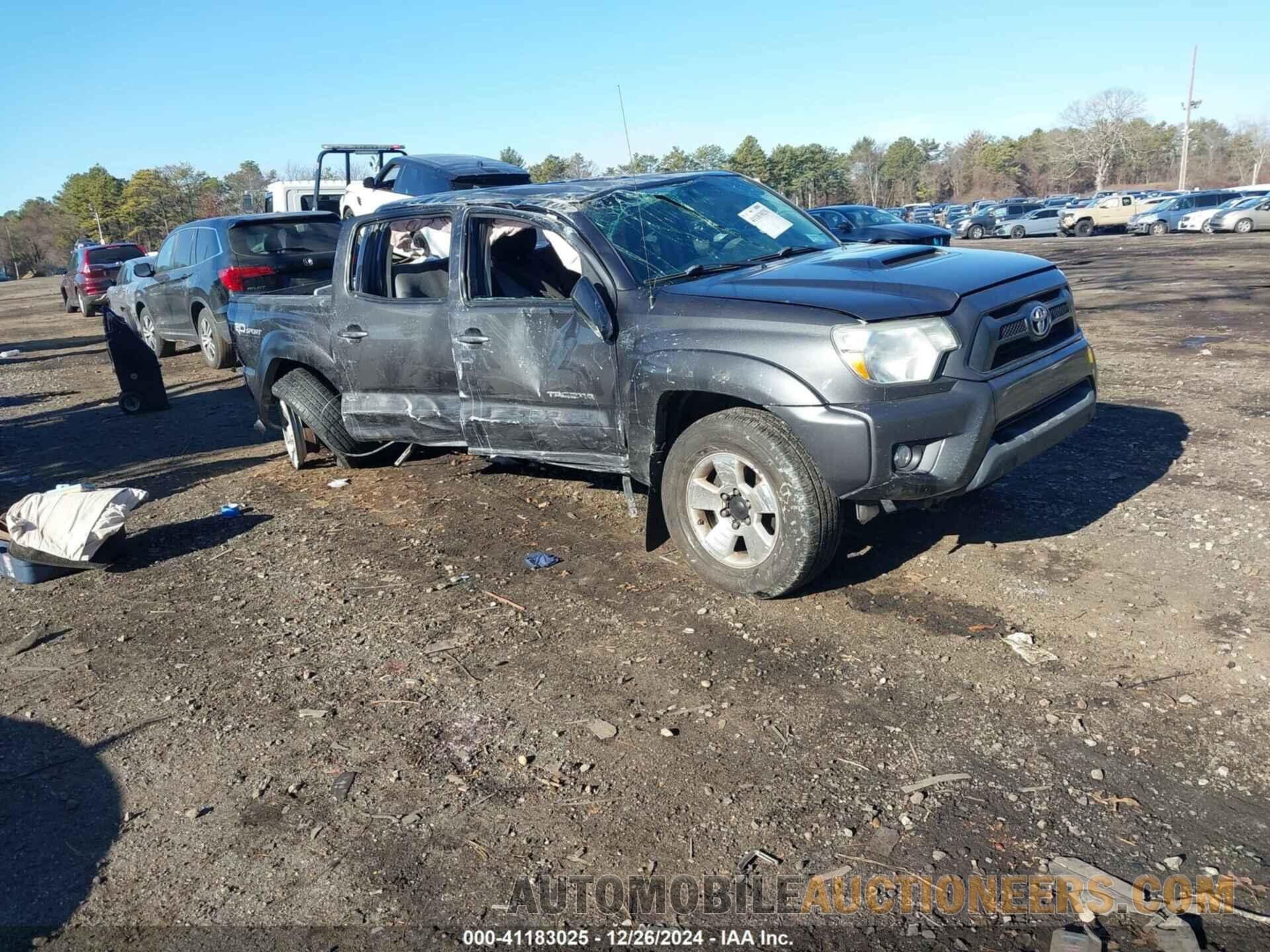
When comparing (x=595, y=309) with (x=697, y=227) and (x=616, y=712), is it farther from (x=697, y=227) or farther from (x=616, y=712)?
(x=616, y=712)

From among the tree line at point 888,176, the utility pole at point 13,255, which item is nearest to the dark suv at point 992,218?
the tree line at point 888,176

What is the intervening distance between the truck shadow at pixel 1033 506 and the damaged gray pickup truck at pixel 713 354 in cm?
66

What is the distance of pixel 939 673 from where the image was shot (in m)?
3.70

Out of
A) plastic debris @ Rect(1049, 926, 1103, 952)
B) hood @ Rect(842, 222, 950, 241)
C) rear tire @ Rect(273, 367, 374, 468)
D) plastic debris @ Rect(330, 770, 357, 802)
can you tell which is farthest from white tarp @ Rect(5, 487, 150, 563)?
hood @ Rect(842, 222, 950, 241)

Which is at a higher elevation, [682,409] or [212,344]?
[682,409]

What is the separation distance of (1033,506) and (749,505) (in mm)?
1948

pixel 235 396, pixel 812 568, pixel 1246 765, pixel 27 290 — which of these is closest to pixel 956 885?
pixel 1246 765

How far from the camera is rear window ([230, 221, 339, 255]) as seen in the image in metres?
11.3

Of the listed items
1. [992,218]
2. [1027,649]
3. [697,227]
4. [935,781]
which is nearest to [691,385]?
[697,227]

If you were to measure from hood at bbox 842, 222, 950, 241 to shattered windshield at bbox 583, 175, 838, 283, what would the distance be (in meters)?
11.5

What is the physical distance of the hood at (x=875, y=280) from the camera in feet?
13.0

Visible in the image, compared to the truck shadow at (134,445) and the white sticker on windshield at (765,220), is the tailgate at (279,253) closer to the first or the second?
the truck shadow at (134,445)

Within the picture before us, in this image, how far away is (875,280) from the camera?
13.7ft

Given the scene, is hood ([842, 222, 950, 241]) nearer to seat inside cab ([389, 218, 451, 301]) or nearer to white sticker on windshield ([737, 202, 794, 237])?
white sticker on windshield ([737, 202, 794, 237])
